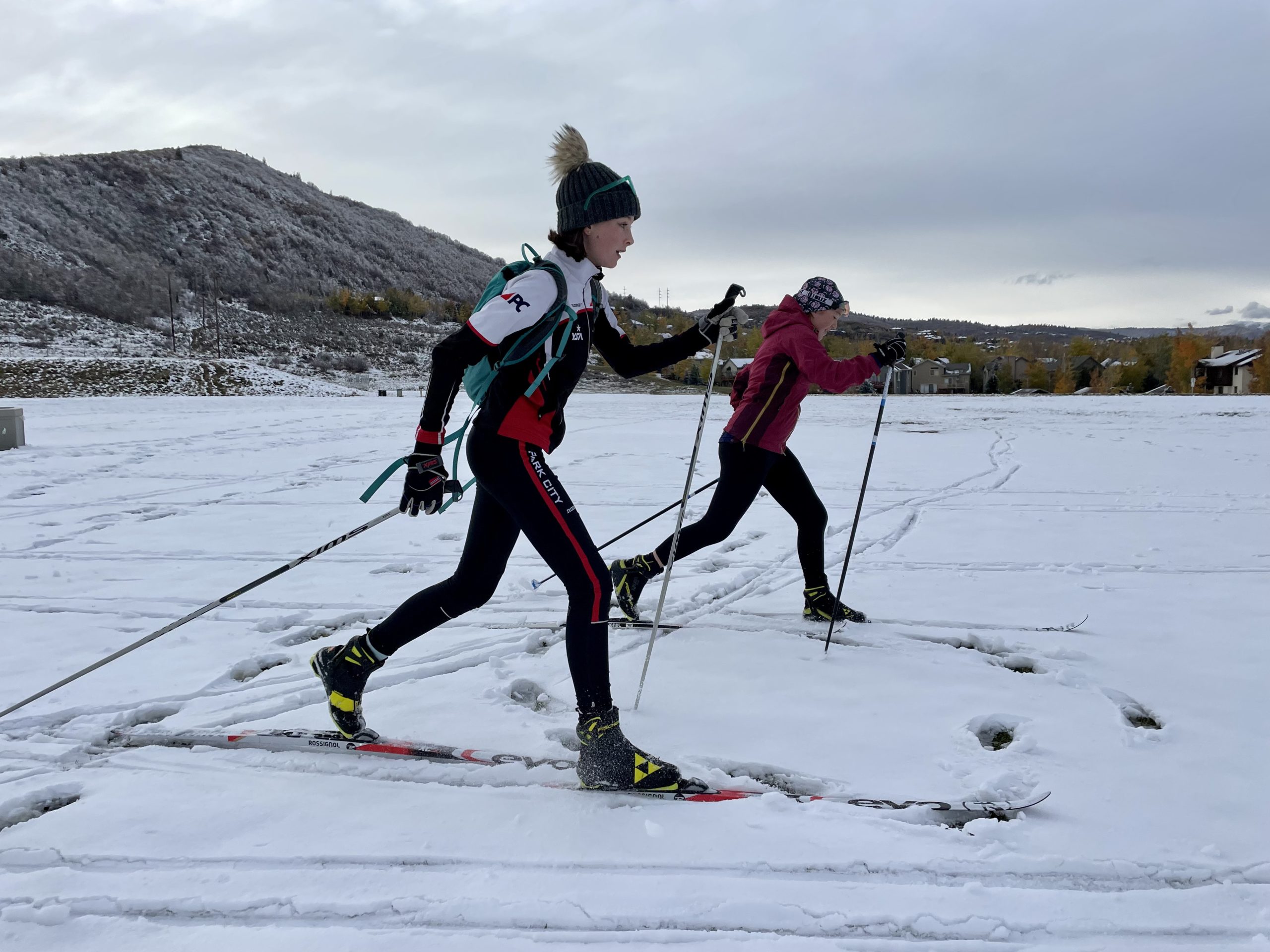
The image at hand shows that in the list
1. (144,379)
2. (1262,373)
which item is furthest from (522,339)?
(1262,373)

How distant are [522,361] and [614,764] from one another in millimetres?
1448

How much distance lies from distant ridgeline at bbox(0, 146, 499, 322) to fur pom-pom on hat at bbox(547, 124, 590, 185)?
59165 mm

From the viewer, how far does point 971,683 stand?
3.57 m

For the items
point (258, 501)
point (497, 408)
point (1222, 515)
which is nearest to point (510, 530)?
point (497, 408)

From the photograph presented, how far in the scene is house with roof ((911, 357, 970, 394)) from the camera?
248 ft

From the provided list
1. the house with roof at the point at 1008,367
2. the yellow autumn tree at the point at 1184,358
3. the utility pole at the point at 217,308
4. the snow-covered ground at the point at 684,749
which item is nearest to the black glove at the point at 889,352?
the snow-covered ground at the point at 684,749

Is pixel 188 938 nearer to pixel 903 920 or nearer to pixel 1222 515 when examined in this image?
pixel 903 920

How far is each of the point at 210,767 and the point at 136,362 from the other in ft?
124

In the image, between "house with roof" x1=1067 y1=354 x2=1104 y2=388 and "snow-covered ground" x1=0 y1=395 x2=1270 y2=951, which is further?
"house with roof" x1=1067 y1=354 x2=1104 y2=388

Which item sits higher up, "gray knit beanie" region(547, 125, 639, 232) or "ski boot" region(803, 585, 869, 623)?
"gray knit beanie" region(547, 125, 639, 232)

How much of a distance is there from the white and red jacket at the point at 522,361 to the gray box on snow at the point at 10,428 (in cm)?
1199

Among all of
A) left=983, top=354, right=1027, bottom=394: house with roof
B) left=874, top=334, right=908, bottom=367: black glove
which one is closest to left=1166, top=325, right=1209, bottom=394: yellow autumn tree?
left=983, top=354, right=1027, bottom=394: house with roof

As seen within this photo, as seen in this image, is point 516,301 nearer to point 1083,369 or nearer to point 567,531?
point 567,531

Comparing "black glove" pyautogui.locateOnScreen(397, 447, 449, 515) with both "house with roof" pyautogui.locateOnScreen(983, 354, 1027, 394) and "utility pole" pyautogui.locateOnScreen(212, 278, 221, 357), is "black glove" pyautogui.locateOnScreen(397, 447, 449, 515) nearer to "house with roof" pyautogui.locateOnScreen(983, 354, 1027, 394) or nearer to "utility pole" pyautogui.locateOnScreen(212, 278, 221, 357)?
"utility pole" pyautogui.locateOnScreen(212, 278, 221, 357)
